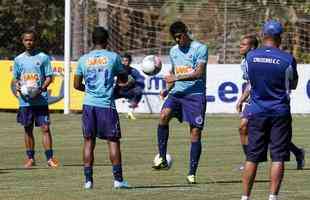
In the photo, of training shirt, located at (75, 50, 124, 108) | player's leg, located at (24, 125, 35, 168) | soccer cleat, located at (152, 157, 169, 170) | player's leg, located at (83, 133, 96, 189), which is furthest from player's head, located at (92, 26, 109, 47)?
player's leg, located at (24, 125, 35, 168)

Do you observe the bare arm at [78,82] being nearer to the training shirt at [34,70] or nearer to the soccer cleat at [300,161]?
the training shirt at [34,70]

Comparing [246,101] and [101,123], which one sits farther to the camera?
[246,101]

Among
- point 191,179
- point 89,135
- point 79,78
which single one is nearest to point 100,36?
point 79,78

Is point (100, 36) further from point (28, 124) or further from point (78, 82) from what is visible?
point (28, 124)

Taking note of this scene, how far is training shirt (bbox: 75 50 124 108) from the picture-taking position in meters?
13.3

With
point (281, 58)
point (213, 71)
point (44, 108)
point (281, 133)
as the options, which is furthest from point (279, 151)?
point (213, 71)

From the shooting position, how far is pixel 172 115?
15.7m

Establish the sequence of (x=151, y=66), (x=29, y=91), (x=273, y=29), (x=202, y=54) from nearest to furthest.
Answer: (x=273, y=29) → (x=202, y=54) → (x=151, y=66) → (x=29, y=91)

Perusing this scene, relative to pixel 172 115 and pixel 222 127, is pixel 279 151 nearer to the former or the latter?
pixel 172 115

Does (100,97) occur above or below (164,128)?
above

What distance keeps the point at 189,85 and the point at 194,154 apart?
1031mm

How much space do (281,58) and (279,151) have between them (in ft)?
3.17

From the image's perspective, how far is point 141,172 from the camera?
16.1 m

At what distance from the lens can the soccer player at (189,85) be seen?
14.6 metres
